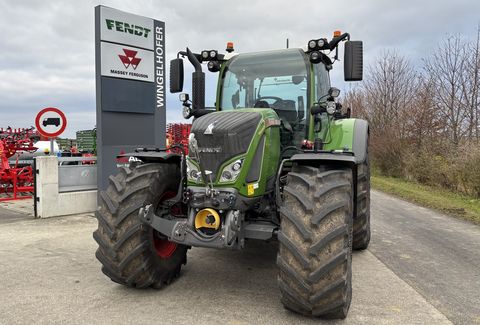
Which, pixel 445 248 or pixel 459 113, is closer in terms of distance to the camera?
pixel 445 248

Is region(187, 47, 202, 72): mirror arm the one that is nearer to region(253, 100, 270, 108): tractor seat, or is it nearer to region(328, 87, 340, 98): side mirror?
region(253, 100, 270, 108): tractor seat

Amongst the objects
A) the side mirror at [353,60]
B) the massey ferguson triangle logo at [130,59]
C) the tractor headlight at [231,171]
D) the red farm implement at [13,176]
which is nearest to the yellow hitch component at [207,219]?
the tractor headlight at [231,171]

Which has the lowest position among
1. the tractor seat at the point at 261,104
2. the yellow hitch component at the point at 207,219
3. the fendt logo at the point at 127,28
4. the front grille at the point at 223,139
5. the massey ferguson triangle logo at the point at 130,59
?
the yellow hitch component at the point at 207,219

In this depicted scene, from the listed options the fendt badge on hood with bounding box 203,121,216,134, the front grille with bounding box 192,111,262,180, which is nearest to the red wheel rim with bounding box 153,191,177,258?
the front grille with bounding box 192,111,262,180

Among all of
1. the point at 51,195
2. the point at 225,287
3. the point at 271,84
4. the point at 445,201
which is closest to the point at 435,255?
the point at 225,287

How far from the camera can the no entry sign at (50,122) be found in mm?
8047

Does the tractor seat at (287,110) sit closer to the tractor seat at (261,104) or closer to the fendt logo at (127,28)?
the tractor seat at (261,104)

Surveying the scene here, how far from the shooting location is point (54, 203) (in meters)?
8.05

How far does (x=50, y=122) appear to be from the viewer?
8.16m

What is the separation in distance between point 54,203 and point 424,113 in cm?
1554

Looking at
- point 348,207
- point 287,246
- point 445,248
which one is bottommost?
point 445,248

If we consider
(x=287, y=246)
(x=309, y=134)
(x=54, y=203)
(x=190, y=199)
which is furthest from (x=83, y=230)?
(x=287, y=246)

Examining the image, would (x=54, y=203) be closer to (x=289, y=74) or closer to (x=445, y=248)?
(x=289, y=74)

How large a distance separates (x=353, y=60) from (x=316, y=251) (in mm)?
2259
